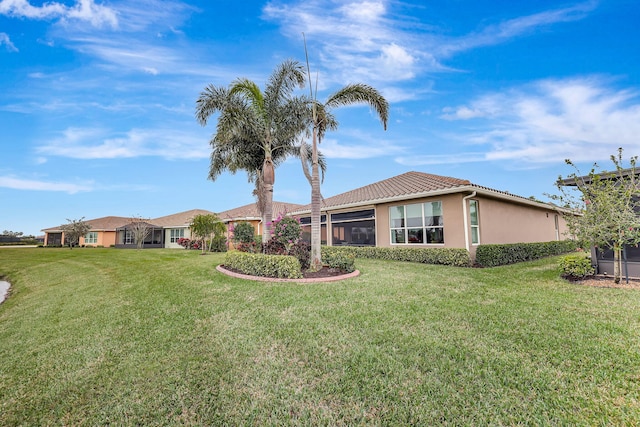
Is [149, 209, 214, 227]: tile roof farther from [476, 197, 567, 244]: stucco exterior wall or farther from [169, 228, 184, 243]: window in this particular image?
[476, 197, 567, 244]: stucco exterior wall

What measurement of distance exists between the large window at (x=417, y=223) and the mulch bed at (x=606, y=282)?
4701mm

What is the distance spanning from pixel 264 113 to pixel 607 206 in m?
11.3

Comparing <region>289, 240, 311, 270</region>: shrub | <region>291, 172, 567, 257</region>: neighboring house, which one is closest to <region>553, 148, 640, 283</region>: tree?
<region>291, 172, 567, 257</region>: neighboring house

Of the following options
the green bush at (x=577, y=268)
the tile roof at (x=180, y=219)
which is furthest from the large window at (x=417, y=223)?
the tile roof at (x=180, y=219)

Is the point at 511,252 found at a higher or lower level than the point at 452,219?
lower

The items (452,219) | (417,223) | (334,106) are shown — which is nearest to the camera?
(334,106)

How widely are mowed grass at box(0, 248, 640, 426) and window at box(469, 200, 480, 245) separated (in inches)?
203

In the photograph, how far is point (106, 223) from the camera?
3981 centimetres

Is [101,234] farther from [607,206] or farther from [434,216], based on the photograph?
[607,206]

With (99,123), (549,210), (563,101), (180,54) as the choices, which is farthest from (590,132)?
(99,123)

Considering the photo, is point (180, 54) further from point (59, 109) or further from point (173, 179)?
point (173, 179)

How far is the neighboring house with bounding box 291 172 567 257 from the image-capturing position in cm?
1130

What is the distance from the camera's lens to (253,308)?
547cm

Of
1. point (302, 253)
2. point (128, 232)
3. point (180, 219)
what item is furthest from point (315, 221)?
point (128, 232)
